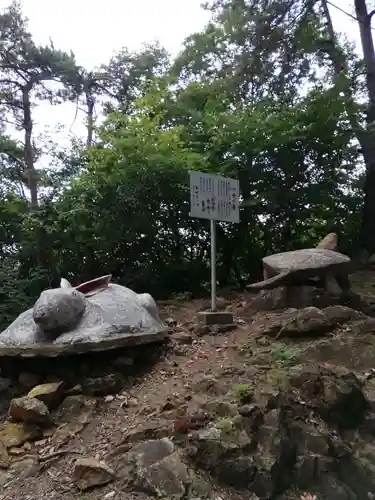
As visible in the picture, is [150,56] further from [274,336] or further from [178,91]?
[274,336]

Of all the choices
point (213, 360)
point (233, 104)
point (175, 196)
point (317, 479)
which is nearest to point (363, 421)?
point (317, 479)

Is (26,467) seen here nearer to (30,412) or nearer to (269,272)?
(30,412)

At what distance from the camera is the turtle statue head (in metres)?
3.57

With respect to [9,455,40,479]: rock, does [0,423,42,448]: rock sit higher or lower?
higher

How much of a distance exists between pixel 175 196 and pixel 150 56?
767cm

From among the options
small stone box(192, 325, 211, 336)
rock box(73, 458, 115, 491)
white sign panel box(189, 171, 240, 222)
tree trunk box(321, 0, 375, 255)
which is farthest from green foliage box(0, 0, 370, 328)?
rock box(73, 458, 115, 491)

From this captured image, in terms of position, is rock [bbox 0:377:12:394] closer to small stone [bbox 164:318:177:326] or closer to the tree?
small stone [bbox 164:318:177:326]

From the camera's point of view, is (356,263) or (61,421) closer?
(61,421)

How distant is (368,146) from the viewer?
7605mm

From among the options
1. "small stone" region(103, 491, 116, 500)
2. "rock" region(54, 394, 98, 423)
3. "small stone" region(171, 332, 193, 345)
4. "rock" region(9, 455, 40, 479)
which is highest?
"small stone" region(171, 332, 193, 345)

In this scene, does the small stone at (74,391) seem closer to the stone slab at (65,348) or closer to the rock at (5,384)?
the stone slab at (65,348)

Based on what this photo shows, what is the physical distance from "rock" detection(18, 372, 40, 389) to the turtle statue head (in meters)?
0.35

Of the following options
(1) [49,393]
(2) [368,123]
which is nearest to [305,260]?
(1) [49,393]

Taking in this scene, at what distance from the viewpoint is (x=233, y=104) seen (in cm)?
761
